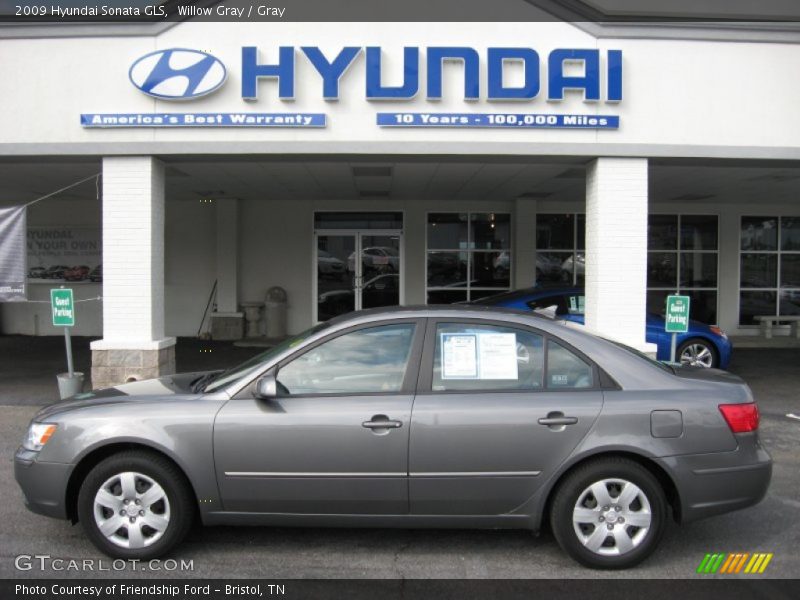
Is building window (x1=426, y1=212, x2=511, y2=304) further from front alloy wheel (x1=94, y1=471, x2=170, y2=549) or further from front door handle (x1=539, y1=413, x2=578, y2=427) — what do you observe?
front alloy wheel (x1=94, y1=471, x2=170, y2=549)

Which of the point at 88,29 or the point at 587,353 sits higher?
the point at 88,29

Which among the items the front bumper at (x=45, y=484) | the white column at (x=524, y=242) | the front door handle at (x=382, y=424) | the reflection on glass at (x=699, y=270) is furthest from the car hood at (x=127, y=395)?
the reflection on glass at (x=699, y=270)

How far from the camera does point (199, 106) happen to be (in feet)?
25.6

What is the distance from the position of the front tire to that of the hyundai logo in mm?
5493

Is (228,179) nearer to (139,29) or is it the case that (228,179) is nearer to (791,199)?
(139,29)

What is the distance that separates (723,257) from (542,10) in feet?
30.7

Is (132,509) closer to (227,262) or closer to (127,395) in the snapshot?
(127,395)

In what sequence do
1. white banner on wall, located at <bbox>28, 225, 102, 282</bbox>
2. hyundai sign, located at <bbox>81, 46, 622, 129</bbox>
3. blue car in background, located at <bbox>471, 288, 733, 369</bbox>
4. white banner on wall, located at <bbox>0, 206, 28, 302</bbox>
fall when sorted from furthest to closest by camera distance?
white banner on wall, located at <bbox>28, 225, 102, 282</bbox>
blue car in background, located at <bbox>471, 288, 733, 369</bbox>
white banner on wall, located at <bbox>0, 206, 28, 302</bbox>
hyundai sign, located at <bbox>81, 46, 622, 129</bbox>

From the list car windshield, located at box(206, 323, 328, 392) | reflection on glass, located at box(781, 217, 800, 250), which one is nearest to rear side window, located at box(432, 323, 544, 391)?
car windshield, located at box(206, 323, 328, 392)

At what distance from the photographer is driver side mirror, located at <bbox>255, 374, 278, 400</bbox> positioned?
3.56 m

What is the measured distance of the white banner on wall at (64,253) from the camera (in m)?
14.4

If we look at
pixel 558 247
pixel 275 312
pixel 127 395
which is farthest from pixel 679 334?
pixel 127 395

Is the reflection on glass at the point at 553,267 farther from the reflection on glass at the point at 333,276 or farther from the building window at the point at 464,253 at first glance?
the reflection on glass at the point at 333,276

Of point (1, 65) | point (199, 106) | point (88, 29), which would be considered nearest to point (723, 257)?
point (199, 106)
